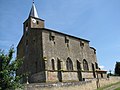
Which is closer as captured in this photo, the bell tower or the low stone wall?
the low stone wall

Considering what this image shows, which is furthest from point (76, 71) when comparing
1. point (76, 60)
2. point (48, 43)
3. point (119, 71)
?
point (119, 71)

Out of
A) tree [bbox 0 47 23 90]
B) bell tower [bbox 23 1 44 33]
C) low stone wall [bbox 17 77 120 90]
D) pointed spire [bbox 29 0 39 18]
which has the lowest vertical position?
low stone wall [bbox 17 77 120 90]

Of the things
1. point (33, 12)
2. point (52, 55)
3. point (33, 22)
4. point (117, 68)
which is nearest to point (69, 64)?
point (52, 55)

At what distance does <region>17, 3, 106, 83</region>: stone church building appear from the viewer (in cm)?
3719

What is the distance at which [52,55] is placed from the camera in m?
38.5

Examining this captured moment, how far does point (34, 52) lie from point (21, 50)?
6732 millimetres

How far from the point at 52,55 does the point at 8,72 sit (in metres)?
20.5

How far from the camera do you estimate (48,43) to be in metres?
39.0

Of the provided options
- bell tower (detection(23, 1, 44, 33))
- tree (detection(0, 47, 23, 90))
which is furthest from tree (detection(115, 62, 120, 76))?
tree (detection(0, 47, 23, 90))

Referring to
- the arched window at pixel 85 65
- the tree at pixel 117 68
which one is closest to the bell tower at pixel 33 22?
the arched window at pixel 85 65

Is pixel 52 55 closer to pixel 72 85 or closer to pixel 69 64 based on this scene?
pixel 69 64

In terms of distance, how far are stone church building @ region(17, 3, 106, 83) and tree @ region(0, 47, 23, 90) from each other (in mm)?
16483

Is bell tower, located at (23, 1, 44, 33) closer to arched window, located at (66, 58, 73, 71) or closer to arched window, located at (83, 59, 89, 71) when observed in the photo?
arched window, located at (66, 58, 73, 71)

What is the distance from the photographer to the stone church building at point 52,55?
37.2 meters
